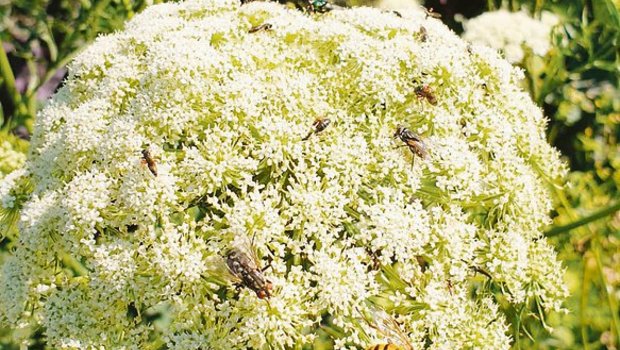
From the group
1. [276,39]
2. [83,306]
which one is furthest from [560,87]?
[83,306]

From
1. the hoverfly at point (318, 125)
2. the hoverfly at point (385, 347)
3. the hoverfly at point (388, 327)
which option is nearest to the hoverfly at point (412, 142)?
the hoverfly at point (318, 125)

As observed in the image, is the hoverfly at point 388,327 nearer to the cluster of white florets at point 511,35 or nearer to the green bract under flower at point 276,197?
the green bract under flower at point 276,197

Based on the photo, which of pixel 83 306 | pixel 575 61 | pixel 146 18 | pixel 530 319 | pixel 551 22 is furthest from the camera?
pixel 575 61

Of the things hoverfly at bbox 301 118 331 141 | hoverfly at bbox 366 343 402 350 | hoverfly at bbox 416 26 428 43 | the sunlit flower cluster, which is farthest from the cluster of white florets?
hoverfly at bbox 366 343 402 350

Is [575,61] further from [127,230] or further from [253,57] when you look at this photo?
[127,230]

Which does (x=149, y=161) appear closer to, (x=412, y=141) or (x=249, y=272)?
(x=249, y=272)

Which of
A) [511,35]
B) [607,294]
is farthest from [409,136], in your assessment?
[511,35]
